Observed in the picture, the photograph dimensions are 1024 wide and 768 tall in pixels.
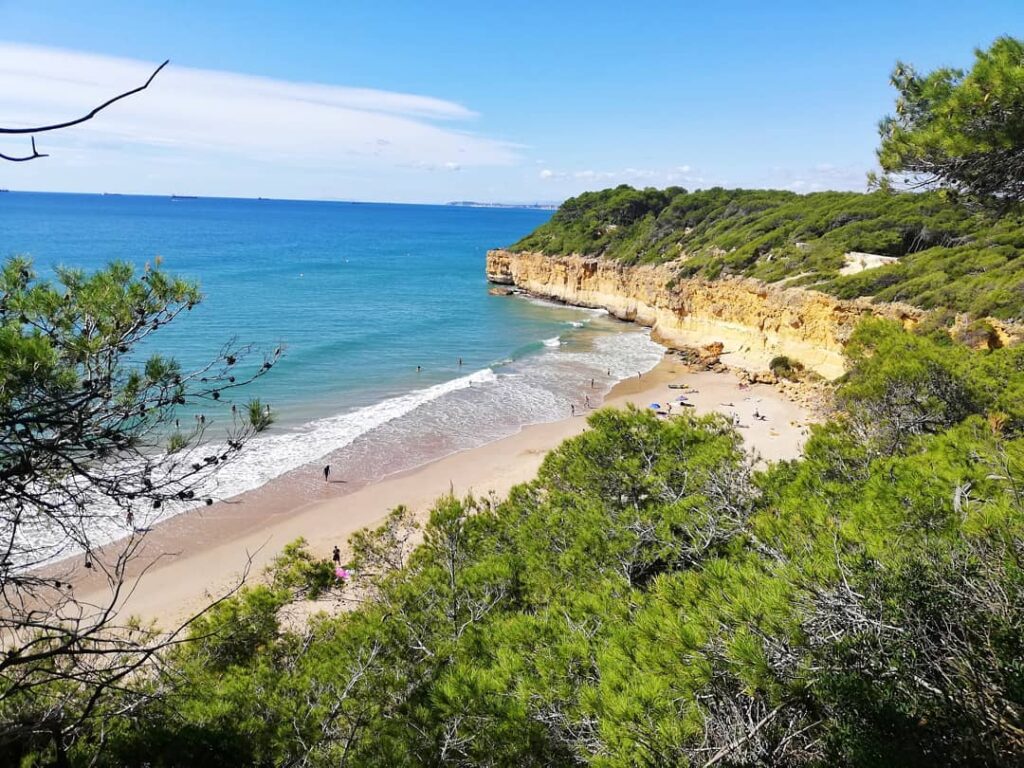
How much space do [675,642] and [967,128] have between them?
5.70 meters

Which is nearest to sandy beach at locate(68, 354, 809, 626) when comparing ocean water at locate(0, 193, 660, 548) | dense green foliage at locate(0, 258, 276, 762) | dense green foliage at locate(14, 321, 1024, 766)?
ocean water at locate(0, 193, 660, 548)

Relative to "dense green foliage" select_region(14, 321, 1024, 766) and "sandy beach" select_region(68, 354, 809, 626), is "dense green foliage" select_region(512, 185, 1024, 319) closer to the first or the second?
"dense green foliage" select_region(14, 321, 1024, 766)

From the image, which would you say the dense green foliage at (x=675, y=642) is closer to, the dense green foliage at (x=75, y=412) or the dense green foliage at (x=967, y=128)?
the dense green foliage at (x=75, y=412)

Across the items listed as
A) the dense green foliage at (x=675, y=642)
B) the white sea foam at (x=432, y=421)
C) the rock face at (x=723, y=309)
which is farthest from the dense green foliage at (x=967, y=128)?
the white sea foam at (x=432, y=421)

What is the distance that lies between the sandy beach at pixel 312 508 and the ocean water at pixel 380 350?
103 cm

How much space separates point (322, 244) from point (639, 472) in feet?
302

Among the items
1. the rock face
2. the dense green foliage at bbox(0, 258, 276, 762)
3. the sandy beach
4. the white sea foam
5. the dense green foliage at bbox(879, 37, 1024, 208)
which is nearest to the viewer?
the dense green foliage at bbox(0, 258, 276, 762)

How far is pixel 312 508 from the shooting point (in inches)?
677

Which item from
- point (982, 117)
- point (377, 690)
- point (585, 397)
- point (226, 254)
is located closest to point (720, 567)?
point (377, 690)

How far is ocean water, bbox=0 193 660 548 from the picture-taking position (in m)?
21.9

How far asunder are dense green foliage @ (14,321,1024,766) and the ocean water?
4088mm

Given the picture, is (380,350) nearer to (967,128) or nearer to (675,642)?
(967,128)

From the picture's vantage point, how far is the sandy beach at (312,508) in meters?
13.5

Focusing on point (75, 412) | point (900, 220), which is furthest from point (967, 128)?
point (900, 220)
